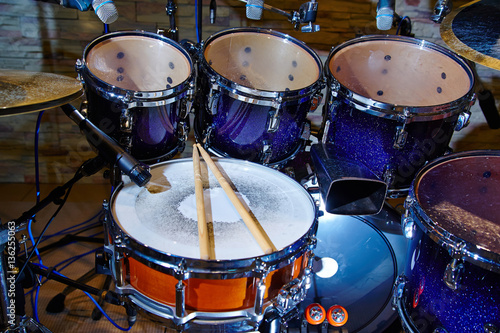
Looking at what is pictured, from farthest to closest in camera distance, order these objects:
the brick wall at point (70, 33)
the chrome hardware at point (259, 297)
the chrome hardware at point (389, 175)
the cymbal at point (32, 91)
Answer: the brick wall at point (70, 33) → the chrome hardware at point (389, 175) → the chrome hardware at point (259, 297) → the cymbal at point (32, 91)

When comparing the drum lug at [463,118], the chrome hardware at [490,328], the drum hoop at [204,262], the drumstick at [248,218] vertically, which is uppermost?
the drum lug at [463,118]

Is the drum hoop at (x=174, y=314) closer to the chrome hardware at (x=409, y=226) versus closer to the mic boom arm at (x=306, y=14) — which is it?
the chrome hardware at (x=409, y=226)

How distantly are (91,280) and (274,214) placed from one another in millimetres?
1079

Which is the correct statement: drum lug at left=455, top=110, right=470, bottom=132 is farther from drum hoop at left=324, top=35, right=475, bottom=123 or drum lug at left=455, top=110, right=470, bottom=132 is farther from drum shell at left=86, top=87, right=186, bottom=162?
drum shell at left=86, top=87, right=186, bottom=162

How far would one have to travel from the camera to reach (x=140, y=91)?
5.63 feet

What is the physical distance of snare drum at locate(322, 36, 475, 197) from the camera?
1.83 metres

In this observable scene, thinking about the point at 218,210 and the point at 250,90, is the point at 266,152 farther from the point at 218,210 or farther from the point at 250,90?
the point at 218,210

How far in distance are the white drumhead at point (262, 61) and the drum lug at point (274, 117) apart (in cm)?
30

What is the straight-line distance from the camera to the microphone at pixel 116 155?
54.8 inches

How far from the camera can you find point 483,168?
1619mm

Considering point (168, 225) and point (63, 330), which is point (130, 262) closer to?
point (168, 225)

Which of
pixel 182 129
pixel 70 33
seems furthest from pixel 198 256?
pixel 70 33

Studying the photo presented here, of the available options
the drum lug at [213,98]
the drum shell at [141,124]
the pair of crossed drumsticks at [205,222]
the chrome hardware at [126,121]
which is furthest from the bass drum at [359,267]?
the chrome hardware at [126,121]

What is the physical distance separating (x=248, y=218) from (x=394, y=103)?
109cm
